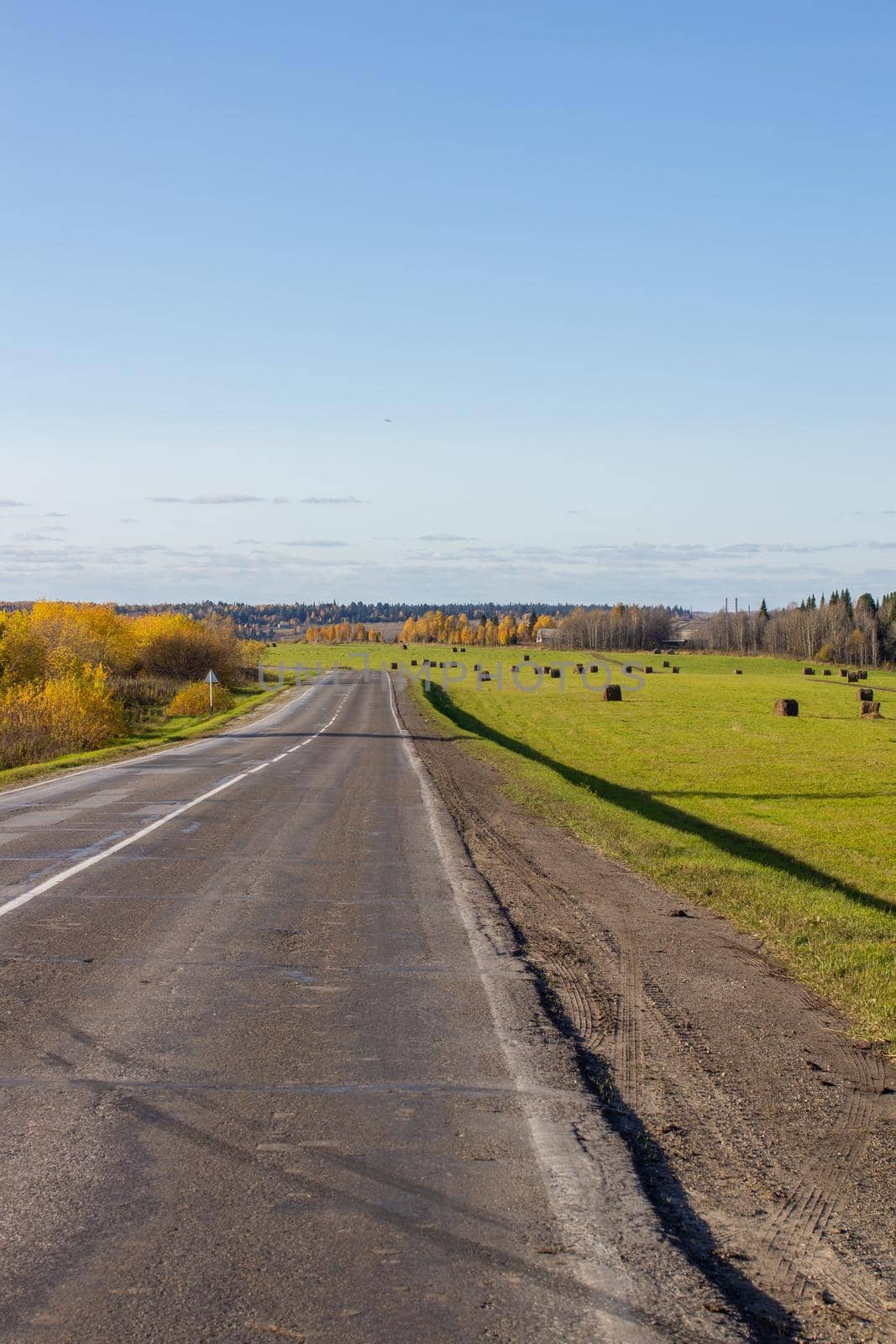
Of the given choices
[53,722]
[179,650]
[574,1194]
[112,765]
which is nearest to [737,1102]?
[574,1194]

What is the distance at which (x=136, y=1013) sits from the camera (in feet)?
22.4

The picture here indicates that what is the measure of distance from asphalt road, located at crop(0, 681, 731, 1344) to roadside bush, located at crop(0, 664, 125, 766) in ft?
78.9

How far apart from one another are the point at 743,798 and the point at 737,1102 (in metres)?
23.6

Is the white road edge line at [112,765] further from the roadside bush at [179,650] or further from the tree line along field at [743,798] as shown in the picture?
the roadside bush at [179,650]

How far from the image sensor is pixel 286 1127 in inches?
202

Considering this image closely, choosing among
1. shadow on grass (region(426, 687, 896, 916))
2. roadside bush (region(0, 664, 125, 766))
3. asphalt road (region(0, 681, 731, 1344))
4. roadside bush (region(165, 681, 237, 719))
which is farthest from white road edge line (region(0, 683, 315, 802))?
roadside bush (region(165, 681, 237, 719))

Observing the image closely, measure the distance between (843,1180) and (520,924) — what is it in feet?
16.8

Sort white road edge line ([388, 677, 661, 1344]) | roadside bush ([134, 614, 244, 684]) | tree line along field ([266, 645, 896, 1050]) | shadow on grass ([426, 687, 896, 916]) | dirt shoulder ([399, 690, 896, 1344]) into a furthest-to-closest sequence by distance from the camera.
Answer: roadside bush ([134, 614, 244, 684]), shadow on grass ([426, 687, 896, 916]), tree line along field ([266, 645, 896, 1050]), dirt shoulder ([399, 690, 896, 1344]), white road edge line ([388, 677, 661, 1344])

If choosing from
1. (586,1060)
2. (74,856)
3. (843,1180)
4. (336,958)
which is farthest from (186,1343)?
(74,856)

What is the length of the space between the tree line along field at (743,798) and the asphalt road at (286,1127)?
289 centimetres

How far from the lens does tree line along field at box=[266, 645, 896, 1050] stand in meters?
10.2

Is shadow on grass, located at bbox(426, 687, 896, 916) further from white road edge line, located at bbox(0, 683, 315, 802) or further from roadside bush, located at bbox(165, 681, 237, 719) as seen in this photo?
roadside bush, located at bbox(165, 681, 237, 719)

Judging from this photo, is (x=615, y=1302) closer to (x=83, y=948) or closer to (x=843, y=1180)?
(x=843, y=1180)

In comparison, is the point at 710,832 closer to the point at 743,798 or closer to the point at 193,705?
the point at 743,798
